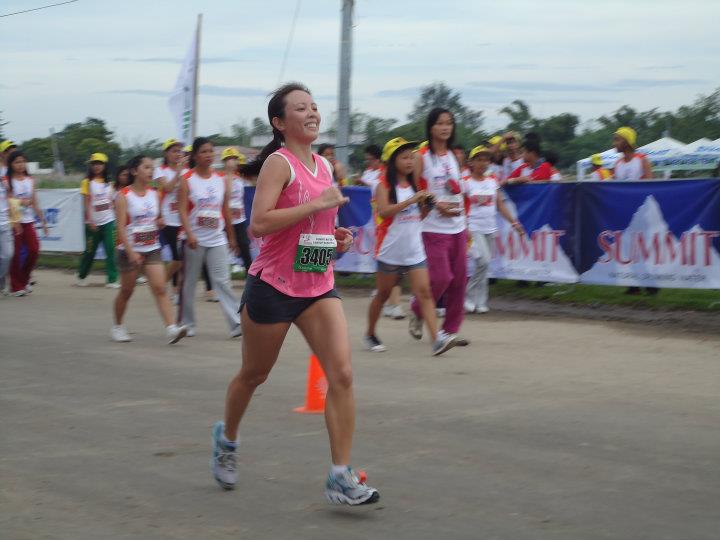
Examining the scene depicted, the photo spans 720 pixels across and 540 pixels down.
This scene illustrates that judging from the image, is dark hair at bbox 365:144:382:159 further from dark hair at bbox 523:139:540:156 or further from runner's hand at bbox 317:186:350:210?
runner's hand at bbox 317:186:350:210

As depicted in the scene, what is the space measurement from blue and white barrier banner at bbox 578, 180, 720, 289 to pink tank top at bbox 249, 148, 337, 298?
7630 mm

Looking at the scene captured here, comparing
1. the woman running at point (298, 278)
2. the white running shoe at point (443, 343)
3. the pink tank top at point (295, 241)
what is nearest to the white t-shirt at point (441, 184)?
the white running shoe at point (443, 343)

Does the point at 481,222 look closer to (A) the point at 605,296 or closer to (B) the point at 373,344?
(A) the point at 605,296

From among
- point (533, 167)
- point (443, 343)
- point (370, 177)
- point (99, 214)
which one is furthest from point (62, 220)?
point (443, 343)

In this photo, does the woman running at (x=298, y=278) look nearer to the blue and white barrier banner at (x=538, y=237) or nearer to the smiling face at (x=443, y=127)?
the smiling face at (x=443, y=127)

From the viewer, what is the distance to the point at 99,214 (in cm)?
1758

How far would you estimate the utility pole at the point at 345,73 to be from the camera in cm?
1812

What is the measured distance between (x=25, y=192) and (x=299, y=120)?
12131 mm

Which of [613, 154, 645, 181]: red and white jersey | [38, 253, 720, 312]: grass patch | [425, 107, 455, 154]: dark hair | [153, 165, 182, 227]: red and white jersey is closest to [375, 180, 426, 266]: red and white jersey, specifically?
[425, 107, 455, 154]: dark hair

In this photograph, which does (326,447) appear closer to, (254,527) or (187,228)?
(254,527)

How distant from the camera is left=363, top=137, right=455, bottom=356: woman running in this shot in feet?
33.9

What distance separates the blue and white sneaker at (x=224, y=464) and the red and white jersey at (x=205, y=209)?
228 inches

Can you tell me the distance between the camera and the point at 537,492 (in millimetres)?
5598

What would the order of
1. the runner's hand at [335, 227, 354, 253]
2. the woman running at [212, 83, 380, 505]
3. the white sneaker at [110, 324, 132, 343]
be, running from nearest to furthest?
the woman running at [212, 83, 380, 505] < the runner's hand at [335, 227, 354, 253] < the white sneaker at [110, 324, 132, 343]
